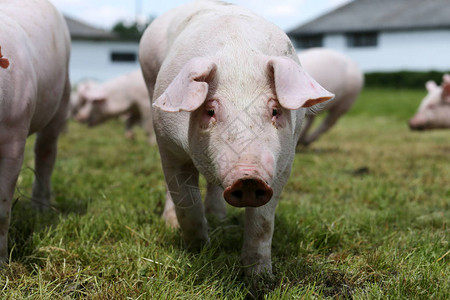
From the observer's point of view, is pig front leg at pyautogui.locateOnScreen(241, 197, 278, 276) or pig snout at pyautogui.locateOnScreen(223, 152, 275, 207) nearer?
pig snout at pyautogui.locateOnScreen(223, 152, 275, 207)

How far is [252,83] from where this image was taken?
2283mm

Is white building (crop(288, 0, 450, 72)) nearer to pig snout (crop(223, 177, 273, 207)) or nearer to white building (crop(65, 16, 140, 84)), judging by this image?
white building (crop(65, 16, 140, 84))

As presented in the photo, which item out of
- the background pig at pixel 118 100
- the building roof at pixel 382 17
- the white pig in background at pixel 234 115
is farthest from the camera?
the building roof at pixel 382 17

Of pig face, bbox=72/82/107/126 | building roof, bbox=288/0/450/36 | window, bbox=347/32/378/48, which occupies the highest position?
pig face, bbox=72/82/107/126

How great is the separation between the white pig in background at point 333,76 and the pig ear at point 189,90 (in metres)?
4.89

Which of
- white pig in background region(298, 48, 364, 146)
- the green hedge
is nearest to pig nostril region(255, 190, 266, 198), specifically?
white pig in background region(298, 48, 364, 146)

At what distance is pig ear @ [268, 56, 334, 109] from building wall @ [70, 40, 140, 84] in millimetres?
30304

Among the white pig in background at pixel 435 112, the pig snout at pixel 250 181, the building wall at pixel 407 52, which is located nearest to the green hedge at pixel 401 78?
the building wall at pixel 407 52

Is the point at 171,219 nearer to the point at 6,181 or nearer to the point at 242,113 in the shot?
the point at 6,181

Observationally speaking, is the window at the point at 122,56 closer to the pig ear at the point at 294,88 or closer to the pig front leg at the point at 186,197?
the pig front leg at the point at 186,197

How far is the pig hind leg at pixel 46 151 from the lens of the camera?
13.5ft

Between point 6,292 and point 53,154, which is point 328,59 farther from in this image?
point 6,292

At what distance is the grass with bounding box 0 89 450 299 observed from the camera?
249 cm

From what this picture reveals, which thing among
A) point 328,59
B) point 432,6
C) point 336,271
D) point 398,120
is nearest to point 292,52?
point 336,271
